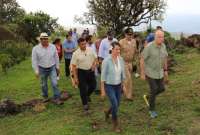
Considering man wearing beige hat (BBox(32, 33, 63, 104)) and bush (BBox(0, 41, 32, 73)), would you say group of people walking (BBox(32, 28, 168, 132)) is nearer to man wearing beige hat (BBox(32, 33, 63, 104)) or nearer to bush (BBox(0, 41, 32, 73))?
man wearing beige hat (BBox(32, 33, 63, 104))

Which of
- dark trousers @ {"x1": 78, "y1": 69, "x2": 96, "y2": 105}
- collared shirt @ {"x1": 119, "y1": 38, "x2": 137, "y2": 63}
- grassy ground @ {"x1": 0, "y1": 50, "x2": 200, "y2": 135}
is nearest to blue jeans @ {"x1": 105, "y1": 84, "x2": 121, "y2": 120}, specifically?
grassy ground @ {"x1": 0, "y1": 50, "x2": 200, "y2": 135}

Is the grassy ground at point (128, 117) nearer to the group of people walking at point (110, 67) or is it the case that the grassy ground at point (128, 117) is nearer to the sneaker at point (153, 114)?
the sneaker at point (153, 114)

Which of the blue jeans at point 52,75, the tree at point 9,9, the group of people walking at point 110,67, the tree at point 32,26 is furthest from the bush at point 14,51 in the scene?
the tree at point 9,9

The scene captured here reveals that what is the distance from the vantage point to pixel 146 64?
1123 cm

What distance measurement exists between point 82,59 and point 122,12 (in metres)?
23.3

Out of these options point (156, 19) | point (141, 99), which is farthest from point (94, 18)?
point (141, 99)

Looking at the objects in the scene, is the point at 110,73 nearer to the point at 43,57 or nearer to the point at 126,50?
the point at 126,50

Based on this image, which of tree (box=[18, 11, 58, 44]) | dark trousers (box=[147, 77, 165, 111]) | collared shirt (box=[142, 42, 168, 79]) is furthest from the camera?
tree (box=[18, 11, 58, 44])

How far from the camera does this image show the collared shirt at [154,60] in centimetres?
1109

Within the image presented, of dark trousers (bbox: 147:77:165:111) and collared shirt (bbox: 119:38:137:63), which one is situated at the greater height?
collared shirt (bbox: 119:38:137:63)

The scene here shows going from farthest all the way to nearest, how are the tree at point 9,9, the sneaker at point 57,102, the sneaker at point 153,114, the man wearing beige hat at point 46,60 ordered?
the tree at point 9,9
the sneaker at point 57,102
the man wearing beige hat at point 46,60
the sneaker at point 153,114

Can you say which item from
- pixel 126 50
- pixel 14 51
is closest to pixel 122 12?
pixel 14 51

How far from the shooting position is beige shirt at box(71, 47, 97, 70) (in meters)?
12.1

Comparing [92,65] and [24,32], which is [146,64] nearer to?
[92,65]
